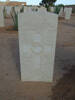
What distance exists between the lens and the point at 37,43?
2732 mm

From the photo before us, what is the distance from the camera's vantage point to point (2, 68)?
3.69 meters

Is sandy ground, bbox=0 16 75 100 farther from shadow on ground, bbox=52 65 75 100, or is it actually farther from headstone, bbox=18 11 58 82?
headstone, bbox=18 11 58 82

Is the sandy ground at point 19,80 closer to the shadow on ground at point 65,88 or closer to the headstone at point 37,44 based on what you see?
the shadow on ground at point 65,88

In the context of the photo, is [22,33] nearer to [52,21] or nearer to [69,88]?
[52,21]

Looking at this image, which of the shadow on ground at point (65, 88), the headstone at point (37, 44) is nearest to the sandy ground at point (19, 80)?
the shadow on ground at point (65, 88)

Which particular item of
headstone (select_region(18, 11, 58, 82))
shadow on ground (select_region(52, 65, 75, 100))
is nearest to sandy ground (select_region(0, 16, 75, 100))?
shadow on ground (select_region(52, 65, 75, 100))

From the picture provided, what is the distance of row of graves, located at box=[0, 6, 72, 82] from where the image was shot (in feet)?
8.28

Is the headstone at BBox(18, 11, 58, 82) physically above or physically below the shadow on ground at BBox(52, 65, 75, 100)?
above

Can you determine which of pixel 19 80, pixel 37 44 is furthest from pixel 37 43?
pixel 19 80

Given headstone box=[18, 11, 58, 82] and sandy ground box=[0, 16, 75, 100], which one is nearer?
headstone box=[18, 11, 58, 82]

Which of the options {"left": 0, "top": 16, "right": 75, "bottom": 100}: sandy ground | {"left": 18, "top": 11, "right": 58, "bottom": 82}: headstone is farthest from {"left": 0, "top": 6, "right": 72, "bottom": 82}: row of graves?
{"left": 0, "top": 16, "right": 75, "bottom": 100}: sandy ground

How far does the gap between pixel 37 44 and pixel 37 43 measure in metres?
0.02

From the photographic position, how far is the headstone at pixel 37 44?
253 centimetres

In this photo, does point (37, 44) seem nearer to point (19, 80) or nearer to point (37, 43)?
point (37, 43)
